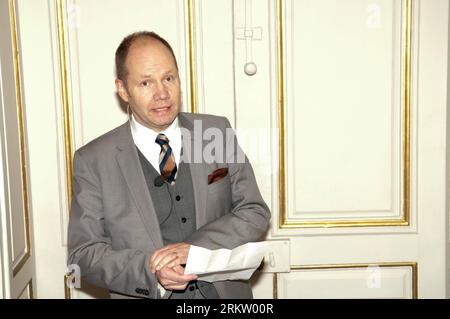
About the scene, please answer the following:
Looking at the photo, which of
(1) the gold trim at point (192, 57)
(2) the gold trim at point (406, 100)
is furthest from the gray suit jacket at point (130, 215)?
→ (2) the gold trim at point (406, 100)

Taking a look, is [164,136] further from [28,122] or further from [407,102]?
[407,102]

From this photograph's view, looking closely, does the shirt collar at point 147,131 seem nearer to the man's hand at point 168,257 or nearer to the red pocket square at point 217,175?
the red pocket square at point 217,175

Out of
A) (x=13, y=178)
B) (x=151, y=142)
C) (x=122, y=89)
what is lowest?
(x=13, y=178)

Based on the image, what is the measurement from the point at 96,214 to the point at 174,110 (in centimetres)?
51

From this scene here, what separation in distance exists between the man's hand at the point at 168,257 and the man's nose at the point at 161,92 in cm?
58

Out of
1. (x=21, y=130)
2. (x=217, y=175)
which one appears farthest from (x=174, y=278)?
(x=21, y=130)

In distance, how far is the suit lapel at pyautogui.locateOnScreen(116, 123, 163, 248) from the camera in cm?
230

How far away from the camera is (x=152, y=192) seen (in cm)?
235

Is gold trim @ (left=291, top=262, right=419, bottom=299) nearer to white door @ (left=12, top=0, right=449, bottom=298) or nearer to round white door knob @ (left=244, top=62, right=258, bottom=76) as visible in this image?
white door @ (left=12, top=0, right=449, bottom=298)

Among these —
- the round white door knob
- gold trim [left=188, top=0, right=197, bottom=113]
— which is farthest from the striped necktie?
the round white door knob

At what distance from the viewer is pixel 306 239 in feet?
10.1

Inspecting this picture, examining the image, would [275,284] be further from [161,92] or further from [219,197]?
[161,92]

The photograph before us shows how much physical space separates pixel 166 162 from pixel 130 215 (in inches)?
9.9
